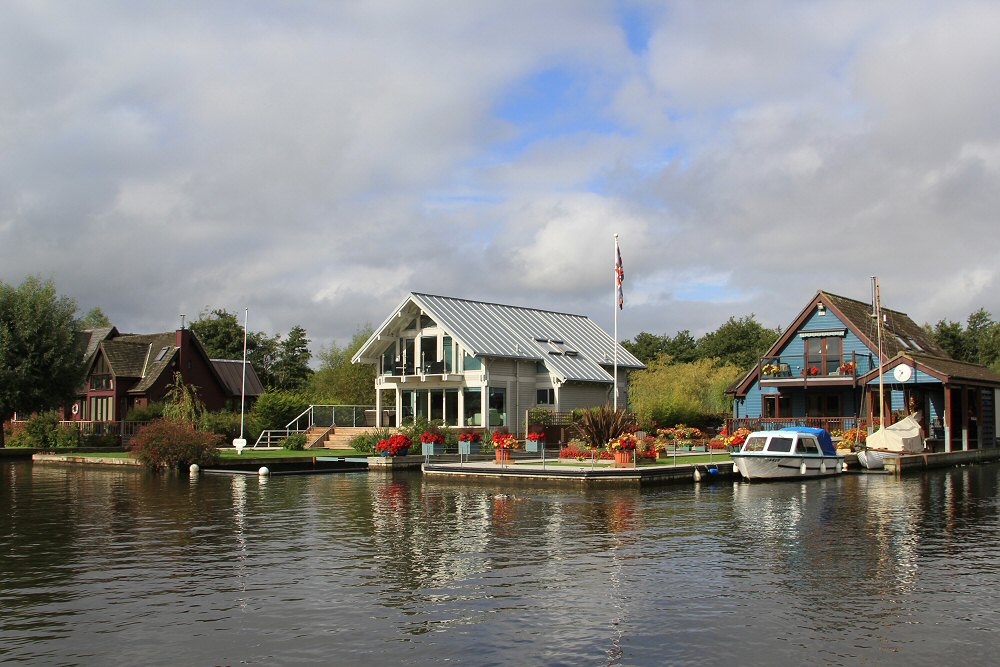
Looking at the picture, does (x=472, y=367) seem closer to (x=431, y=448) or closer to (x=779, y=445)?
(x=431, y=448)

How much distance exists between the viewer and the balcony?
51.1 m

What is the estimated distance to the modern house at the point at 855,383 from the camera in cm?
4966

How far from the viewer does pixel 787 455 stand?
1415 inches

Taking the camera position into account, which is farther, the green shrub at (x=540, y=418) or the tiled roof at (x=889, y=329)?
the tiled roof at (x=889, y=329)

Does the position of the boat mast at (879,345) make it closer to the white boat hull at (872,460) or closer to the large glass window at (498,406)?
the white boat hull at (872,460)

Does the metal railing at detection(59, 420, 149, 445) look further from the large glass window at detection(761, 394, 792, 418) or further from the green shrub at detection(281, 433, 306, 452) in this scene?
the large glass window at detection(761, 394, 792, 418)

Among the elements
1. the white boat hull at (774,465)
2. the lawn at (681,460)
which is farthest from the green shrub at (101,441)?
the white boat hull at (774,465)

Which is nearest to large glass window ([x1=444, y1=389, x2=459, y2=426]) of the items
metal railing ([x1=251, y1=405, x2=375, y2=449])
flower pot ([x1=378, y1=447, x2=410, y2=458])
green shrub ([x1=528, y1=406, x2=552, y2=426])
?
metal railing ([x1=251, y1=405, x2=375, y2=449])

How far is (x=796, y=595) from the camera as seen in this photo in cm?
1468

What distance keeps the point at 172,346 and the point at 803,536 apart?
184ft

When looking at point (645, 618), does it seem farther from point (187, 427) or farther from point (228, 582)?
point (187, 427)

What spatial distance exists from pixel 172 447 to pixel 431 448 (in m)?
11.2

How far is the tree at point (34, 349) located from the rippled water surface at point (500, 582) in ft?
93.8

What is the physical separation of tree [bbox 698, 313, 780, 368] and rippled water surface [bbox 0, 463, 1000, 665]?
63.7 m
